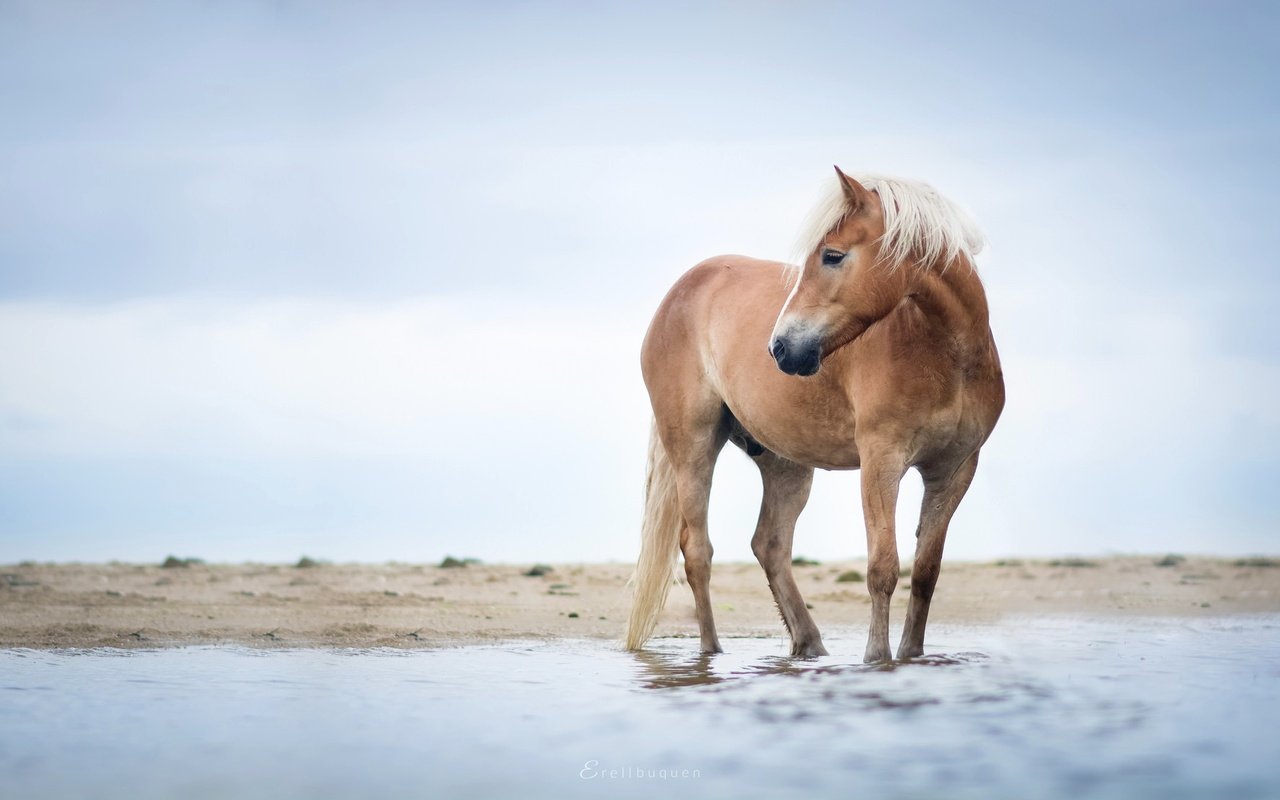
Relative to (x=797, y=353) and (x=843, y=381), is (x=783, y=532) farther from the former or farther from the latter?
(x=797, y=353)

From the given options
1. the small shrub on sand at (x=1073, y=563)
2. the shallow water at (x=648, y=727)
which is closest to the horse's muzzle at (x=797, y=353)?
the shallow water at (x=648, y=727)

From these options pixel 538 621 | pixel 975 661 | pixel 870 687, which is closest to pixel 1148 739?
pixel 870 687

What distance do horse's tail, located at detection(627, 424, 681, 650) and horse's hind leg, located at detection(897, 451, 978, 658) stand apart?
1.81 m

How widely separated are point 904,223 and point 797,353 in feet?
2.39

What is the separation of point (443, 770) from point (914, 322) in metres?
3.05

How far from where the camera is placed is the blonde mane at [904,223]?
16.1ft

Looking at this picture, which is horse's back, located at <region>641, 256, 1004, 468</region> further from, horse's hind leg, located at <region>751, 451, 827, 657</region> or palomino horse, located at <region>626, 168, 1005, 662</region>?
horse's hind leg, located at <region>751, 451, 827, 657</region>

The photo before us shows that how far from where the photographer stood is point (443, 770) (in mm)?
3045

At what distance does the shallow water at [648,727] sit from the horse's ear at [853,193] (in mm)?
2014

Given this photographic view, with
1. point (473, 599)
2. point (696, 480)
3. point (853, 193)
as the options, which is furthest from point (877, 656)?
point (473, 599)

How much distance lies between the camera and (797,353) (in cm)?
491

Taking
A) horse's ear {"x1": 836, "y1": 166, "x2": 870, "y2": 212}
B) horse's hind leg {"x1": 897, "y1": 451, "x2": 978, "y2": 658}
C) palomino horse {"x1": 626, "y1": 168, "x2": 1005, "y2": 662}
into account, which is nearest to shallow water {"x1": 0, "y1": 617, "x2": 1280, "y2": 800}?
horse's hind leg {"x1": 897, "y1": 451, "x2": 978, "y2": 658}

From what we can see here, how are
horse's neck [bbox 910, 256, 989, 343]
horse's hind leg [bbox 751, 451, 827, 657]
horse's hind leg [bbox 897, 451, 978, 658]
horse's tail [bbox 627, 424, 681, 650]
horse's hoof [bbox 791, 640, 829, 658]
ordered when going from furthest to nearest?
horse's tail [bbox 627, 424, 681, 650] < horse's hind leg [bbox 751, 451, 827, 657] < horse's hoof [bbox 791, 640, 829, 658] < horse's hind leg [bbox 897, 451, 978, 658] < horse's neck [bbox 910, 256, 989, 343]

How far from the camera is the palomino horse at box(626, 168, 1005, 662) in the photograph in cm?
495
